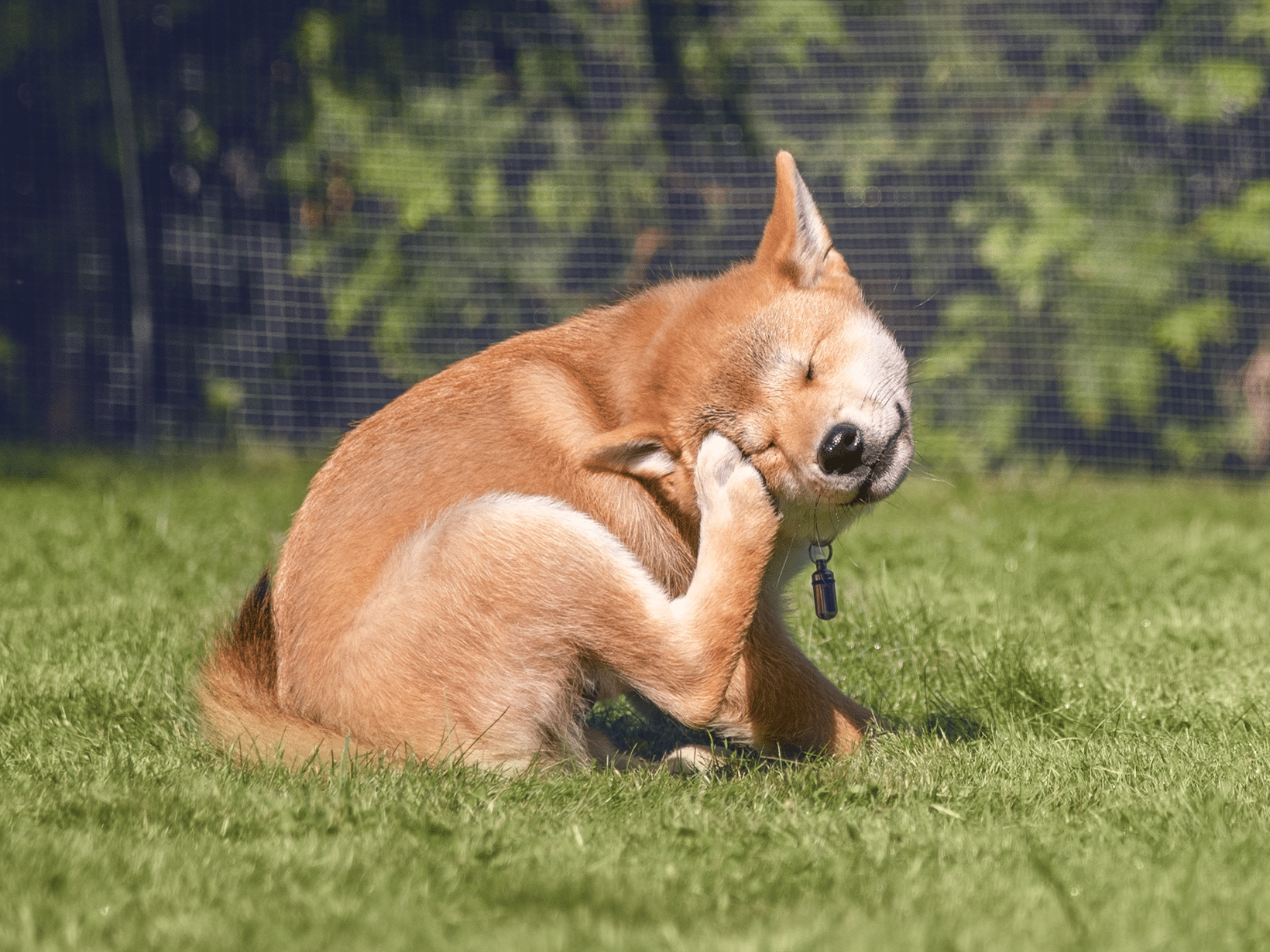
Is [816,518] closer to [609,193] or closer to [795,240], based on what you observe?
[795,240]

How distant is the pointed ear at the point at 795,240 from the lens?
3.30 m

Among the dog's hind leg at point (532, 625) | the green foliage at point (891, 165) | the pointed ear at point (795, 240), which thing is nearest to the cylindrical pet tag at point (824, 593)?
the dog's hind leg at point (532, 625)

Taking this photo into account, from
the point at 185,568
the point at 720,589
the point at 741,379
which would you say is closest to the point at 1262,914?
the point at 720,589

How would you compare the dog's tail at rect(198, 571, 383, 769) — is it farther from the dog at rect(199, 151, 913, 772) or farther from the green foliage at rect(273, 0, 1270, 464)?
the green foliage at rect(273, 0, 1270, 464)

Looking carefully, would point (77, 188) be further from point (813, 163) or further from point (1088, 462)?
point (1088, 462)

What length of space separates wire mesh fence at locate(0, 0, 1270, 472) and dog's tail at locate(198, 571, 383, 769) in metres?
5.73

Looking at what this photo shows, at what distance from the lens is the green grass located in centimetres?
205

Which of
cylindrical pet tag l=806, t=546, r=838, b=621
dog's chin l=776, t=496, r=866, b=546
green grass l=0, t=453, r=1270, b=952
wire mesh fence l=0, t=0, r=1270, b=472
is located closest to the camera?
green grass l=0, t=453, r=1270, b=952

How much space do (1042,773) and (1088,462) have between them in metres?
6.19

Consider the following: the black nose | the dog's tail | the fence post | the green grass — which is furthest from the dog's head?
the fence post

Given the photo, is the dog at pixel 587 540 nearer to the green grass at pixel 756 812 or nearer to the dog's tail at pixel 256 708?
the dog's tail at pixel 256 708

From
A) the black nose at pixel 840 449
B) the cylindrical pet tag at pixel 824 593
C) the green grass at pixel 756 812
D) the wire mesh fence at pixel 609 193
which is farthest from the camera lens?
the wire mesh fence at pixel 609 193

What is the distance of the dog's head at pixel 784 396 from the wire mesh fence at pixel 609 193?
5.50m

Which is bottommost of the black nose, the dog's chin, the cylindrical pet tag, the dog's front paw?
the cylindrical pet tag
